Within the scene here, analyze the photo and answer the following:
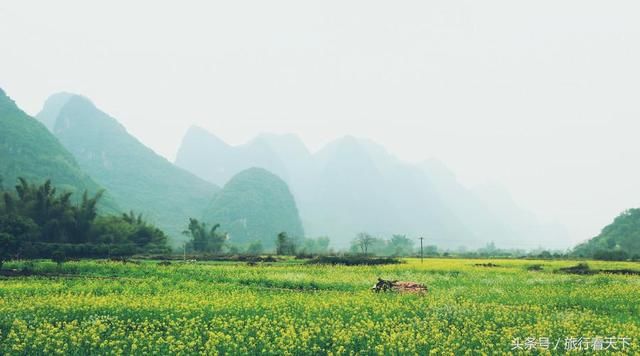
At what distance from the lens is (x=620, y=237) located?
314 feet

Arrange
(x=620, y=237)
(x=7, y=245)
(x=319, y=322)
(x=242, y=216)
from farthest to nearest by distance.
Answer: (x=242, y=216)
(x=620, y=237)
(x=7, y=245)
(x=319, y=322)

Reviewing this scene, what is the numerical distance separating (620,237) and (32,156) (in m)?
119

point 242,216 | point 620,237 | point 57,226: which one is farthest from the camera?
point 242,216

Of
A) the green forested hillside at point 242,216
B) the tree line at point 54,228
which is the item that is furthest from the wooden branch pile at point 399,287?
Answer: the green forested hillside at point 242,216

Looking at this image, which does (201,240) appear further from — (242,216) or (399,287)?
(242,216)

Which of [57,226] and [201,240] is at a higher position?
[57,226]

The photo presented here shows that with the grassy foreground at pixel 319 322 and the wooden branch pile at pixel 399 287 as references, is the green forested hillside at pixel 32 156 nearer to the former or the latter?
the wooden branch pile at pixel 399 287

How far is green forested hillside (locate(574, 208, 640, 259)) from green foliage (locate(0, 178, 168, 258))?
76.0 metres

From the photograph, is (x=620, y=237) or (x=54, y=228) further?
(x=620, y=237)

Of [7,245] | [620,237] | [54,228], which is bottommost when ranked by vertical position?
[620,237]

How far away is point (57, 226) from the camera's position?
5053 centimetres

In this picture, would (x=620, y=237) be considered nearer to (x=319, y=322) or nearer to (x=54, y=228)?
(x=54, y=228)

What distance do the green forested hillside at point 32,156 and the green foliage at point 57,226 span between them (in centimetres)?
4497

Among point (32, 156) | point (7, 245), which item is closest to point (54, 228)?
point (7, 245)
